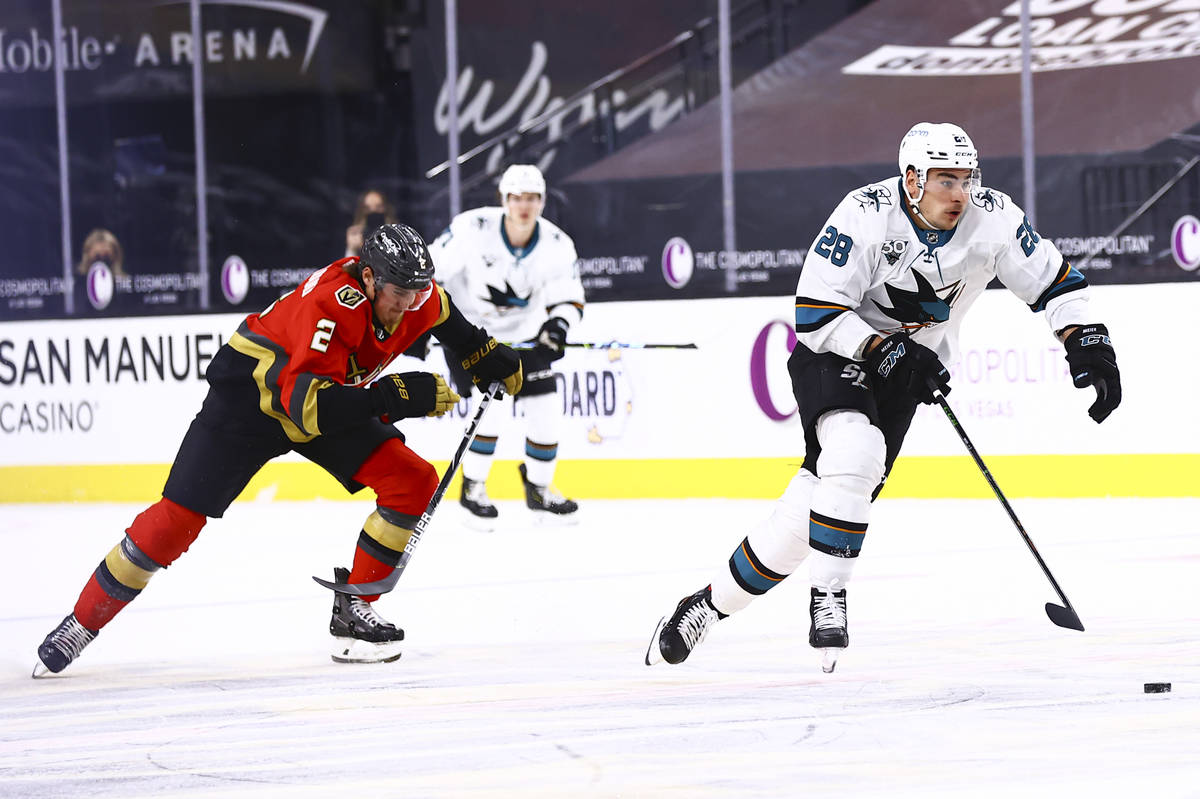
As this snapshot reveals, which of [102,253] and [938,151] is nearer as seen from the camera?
[938,151]

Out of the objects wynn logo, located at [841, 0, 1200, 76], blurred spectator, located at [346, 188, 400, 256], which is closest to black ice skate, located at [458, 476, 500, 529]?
blurred spectator, located at [346, 188, 400, 256]

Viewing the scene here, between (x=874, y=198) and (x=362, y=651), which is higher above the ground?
(x=874, y=198)

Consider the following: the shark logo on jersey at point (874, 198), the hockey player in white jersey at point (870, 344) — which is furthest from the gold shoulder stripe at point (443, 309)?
the shark logo on jersey at point (874, 198)

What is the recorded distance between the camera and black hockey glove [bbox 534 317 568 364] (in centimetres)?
587

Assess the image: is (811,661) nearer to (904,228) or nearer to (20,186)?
(904,228)

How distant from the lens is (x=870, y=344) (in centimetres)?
323

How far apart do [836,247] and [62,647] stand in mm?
1835

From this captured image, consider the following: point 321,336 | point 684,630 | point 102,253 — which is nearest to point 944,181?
point 684,630

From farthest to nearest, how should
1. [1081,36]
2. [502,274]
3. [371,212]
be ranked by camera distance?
1. [371,212]
2. [1081,36]
3. [502,274]

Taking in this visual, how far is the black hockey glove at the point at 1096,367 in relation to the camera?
3.30m

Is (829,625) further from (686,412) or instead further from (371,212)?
(371,212)

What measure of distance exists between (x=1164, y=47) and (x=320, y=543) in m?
4.54

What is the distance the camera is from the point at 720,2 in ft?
26.3

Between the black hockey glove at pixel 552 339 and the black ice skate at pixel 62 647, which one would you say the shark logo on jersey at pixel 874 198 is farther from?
the black hockey glove at pixel 552 339
